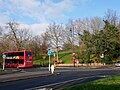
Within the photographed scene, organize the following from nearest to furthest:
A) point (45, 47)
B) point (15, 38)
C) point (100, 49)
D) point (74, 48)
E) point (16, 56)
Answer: point (16, 56), point (100, 49), point (15, 38), point (74, 48), point (45, 47)

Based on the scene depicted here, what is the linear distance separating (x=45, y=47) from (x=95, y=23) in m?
25.6

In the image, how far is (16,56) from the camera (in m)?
52.0

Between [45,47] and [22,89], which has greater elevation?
[45,47]

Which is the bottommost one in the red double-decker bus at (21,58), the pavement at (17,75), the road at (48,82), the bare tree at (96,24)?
the road at (48,82)

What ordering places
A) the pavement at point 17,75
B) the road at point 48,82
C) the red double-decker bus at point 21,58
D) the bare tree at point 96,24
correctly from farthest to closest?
the bare tree at point 96,24 < the red double-decker bus at point 21,58 < the pavement at point 17,75 < the road at point 48,82

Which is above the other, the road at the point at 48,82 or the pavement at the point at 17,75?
the pavement at the point at 17,75

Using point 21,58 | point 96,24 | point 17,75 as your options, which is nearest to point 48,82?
point 17,75

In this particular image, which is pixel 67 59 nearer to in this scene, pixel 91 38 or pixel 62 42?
pixel 62 42

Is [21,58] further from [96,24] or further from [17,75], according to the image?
[96,24]

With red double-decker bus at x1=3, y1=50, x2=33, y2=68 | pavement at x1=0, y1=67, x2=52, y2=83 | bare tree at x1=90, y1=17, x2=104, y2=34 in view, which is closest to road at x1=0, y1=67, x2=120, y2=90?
pavement at x1=0, y1=67, x2=52, y2=83

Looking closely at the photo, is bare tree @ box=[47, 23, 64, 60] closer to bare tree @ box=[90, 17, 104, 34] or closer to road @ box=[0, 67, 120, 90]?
bare tree @ box=[90, 17, 104, 34]

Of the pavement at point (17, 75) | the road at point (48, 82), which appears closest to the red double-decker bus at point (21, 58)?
the pavement at point (17, 75)

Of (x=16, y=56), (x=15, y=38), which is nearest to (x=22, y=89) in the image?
(x=16, y=56)

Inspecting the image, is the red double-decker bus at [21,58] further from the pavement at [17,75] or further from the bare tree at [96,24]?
the bare tree at [96,24]
